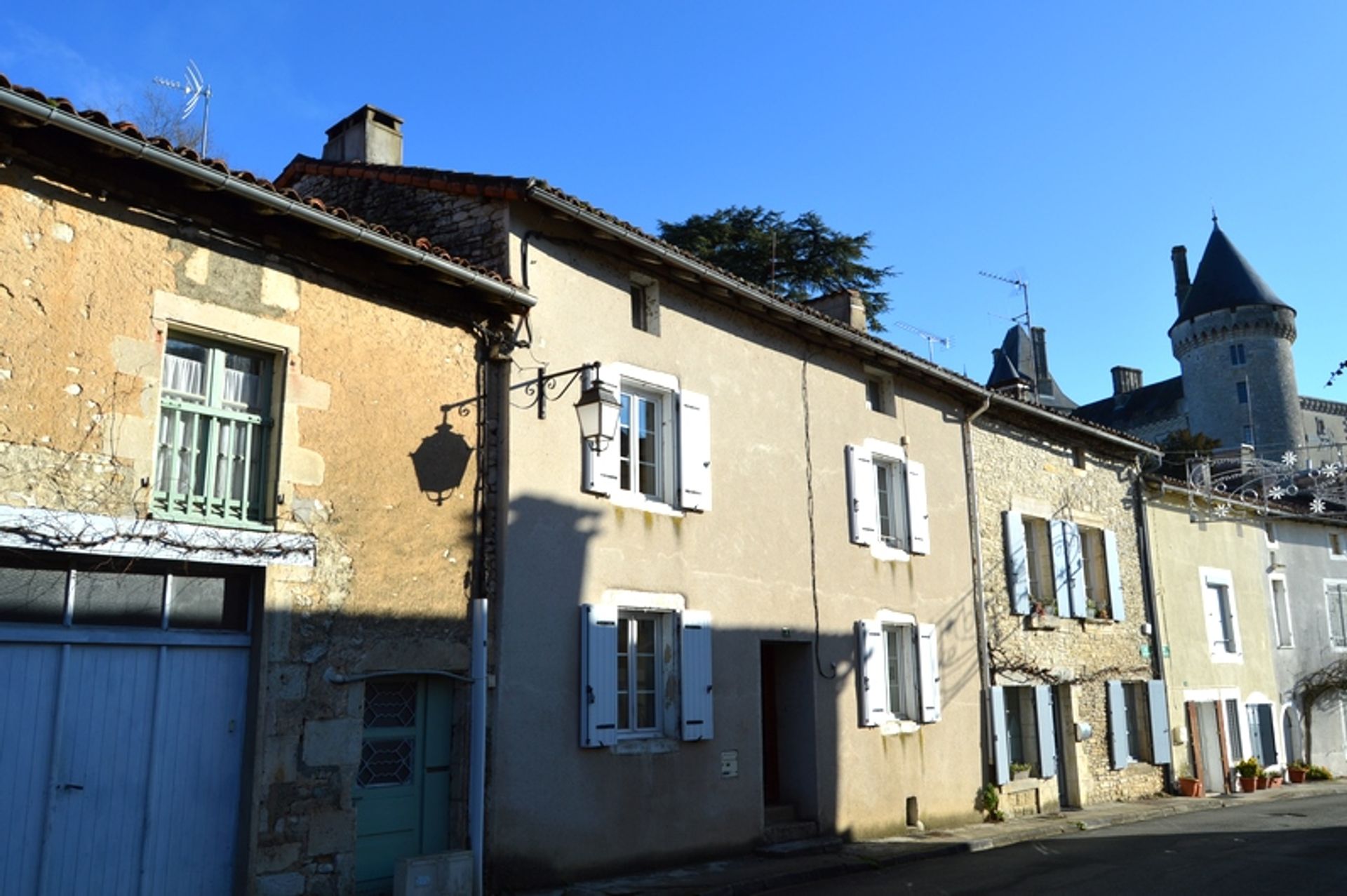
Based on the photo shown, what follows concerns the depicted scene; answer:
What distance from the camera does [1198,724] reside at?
→ 1800 cm

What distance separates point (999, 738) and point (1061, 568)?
3123 millimetres

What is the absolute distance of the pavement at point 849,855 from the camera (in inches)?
344

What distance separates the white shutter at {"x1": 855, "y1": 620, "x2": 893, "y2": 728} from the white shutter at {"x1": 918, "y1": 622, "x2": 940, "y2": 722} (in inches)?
24.1

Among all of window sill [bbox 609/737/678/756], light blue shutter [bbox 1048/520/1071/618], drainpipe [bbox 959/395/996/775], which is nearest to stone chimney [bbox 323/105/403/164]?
window sill [bbox 609/737/678/756]

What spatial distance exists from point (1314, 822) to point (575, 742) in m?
9.74

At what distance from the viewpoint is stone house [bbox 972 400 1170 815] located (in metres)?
14.6

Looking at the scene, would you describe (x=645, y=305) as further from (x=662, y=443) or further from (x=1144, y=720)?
(x=1144, y=720)

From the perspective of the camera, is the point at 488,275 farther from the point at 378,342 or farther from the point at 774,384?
the point at 774,384

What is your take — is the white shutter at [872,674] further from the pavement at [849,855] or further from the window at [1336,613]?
the window at [1336,613]

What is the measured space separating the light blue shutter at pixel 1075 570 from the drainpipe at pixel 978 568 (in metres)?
2.25

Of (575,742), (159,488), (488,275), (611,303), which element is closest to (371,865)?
(575,742)

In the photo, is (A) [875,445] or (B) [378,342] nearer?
(B) [378,342]

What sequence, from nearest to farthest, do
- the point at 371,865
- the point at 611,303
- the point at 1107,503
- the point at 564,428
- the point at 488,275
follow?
1. the point at 371,865
2. the point at 488,275
3. the point at 564,428
4. the point at 611,303
5. the point at 1107,503

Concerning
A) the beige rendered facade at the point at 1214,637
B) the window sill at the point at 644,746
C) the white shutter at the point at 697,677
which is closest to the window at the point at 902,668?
the white shutter at the point at 697,677
